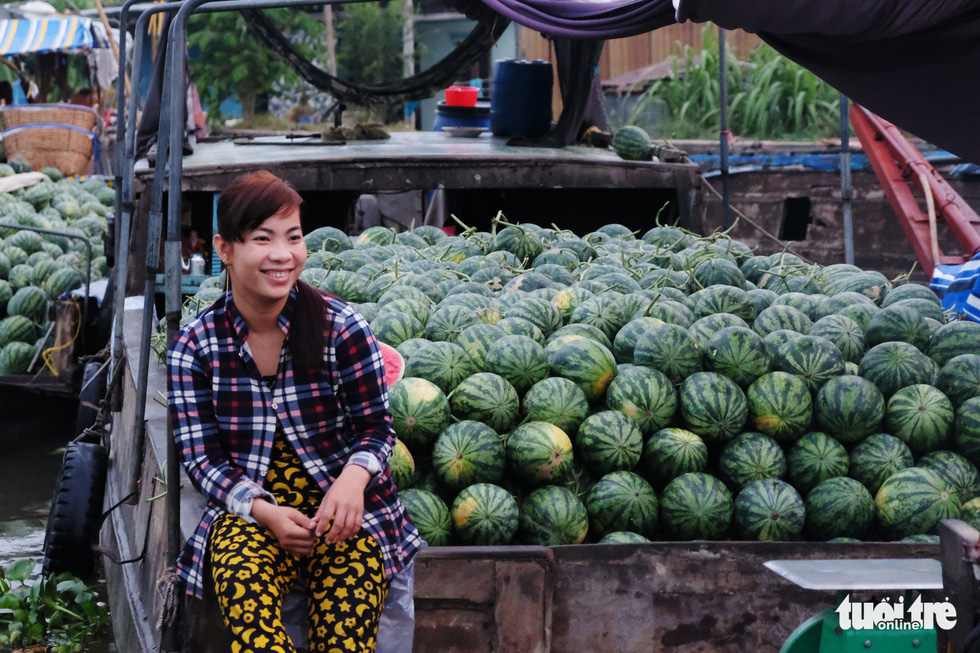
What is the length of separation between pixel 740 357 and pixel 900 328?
0.73 metres

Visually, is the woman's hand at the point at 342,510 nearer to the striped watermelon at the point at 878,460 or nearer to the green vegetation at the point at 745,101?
the striped watermelon at the point at 878,460

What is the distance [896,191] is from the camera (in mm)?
7914

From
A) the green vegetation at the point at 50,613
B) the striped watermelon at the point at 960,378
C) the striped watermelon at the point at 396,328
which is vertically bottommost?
the green vegetation at the point at 50,613

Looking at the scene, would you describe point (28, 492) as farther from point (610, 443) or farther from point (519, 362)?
point (610, 443)

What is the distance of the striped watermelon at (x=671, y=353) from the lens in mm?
3449

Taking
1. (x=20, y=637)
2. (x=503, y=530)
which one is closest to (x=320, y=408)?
(x=503, y=530)

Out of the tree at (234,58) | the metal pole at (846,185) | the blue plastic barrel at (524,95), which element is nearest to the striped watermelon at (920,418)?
the metal pole at (846,185)

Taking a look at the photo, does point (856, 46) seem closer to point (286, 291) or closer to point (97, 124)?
point (286, 291)

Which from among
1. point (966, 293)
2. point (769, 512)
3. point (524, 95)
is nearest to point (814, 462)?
point (769, 512)

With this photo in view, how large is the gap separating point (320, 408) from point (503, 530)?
795mm

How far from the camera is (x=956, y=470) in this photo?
332 centimetres

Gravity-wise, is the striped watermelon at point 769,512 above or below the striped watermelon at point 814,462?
below

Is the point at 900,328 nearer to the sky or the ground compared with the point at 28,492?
nearer to the sky

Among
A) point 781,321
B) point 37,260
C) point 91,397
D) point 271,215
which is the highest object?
point 271,215
